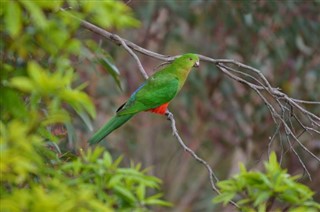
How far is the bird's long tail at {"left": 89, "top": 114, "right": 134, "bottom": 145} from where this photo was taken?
4.30 m

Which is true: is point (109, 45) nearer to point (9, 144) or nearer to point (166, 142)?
point (166, 142)

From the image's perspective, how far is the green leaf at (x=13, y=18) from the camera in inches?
73.6

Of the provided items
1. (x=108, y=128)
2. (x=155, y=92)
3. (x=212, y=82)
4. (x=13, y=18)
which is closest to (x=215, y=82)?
(x=212, y=82)

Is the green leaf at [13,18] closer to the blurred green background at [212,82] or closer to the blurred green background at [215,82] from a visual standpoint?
the blurred green background at [212,82]

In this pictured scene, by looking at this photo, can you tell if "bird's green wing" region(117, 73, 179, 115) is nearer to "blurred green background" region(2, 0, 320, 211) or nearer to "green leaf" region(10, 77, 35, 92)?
"blurred green background" region(2, 0, 320, 211)

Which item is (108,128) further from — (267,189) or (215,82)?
(215,82)

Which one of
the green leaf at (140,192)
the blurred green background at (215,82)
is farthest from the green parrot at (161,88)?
the green leaf at (140,192)

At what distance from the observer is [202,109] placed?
8352 mm

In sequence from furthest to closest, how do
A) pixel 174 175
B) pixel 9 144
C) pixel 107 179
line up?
pixel 174 175 → pixel 107 179 → pixel 9 144

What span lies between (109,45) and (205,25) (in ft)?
3.63

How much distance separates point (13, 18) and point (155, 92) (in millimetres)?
2913

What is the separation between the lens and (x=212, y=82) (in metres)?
7.98

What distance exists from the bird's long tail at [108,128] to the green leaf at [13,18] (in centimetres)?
240

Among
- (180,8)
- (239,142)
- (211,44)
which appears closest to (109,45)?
(180,8)
